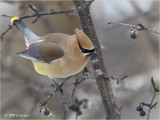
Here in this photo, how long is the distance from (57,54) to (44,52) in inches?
4.8

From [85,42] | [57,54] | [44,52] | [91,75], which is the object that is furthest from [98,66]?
[91,75]

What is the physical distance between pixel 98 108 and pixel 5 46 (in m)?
1.37

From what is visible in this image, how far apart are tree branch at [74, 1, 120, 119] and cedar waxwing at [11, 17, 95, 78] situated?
9 cm

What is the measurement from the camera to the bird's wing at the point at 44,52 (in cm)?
205

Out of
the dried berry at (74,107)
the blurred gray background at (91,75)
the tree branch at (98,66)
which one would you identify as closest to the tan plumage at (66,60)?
the tree branch at (98,66)

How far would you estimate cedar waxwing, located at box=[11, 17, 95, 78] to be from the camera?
194 cm

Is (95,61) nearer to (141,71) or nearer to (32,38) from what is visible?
(32,38)

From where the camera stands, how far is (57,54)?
207 centimetres

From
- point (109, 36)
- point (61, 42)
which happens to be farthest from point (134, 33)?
point (109, 36)

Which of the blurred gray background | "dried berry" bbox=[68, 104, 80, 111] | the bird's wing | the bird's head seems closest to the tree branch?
the bird's head

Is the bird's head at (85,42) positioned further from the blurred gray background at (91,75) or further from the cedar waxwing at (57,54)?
the blurred gray background at (91,75)

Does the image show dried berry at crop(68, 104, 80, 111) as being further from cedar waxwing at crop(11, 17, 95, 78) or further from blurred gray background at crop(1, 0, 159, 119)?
blurred gray background at crop(1, 0, 159, 119)

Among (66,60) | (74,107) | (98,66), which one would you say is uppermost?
(66,60)

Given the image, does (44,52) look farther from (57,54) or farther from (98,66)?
(98,66)
